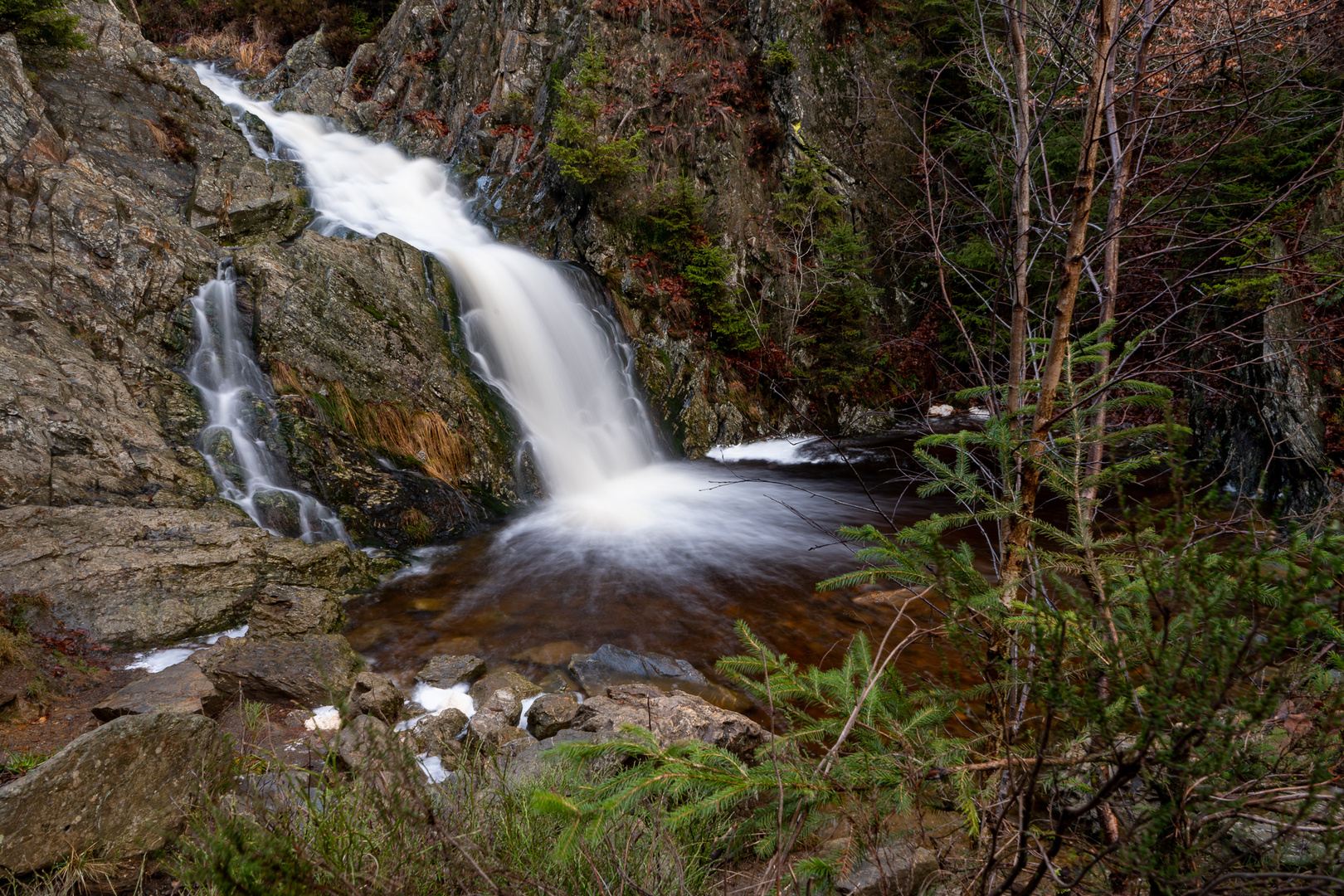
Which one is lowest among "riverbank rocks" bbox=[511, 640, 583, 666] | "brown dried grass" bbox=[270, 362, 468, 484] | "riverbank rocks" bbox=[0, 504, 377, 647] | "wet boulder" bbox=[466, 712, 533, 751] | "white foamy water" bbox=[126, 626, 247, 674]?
"riverbank rocks" bbox=[511, 640, 583, 666]

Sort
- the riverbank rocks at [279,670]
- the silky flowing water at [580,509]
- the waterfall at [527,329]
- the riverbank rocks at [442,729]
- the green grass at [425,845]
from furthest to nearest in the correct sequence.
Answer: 1. the waterfall at [527,329]
2. the silky flowing water at [580,509]
3. the riverbank rocks at [279,670]
4. the riverbank rocks at [442,729]
5. the green grass at [425,845]

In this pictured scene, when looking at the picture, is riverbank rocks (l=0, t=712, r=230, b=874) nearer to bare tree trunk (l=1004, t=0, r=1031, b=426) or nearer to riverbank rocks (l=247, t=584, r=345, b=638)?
riverbank rocks (l=247, t=584, r=345, b=638)

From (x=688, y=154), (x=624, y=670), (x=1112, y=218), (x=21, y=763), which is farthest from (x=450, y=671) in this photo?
(x=688, y=154)

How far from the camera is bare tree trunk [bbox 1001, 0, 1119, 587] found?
1.92 metres

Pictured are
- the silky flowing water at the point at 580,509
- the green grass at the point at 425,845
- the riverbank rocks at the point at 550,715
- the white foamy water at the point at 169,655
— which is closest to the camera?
the green grass at the point at 425,845

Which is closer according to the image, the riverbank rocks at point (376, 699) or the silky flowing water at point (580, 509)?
the riverbank rocks at point (376, 699)

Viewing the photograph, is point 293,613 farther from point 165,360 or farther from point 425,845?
point 425,845

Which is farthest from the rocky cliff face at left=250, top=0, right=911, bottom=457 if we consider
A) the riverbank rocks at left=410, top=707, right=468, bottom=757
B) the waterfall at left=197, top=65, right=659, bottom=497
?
the riverbank rocks at left=410, top=707, right=468, bottom=757

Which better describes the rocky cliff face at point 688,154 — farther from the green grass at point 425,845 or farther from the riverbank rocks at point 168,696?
the green grass at point 425,845

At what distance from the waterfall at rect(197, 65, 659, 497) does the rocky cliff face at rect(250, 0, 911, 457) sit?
0.89 meters

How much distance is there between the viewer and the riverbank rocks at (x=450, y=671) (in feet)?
15.5

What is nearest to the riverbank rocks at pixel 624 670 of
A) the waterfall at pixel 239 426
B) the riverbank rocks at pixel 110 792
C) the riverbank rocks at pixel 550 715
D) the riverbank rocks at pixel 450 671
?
the riverbank rocks at pixel 550 715

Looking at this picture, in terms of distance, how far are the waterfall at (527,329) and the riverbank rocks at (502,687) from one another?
15.4 ft

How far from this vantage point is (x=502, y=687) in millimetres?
4551
